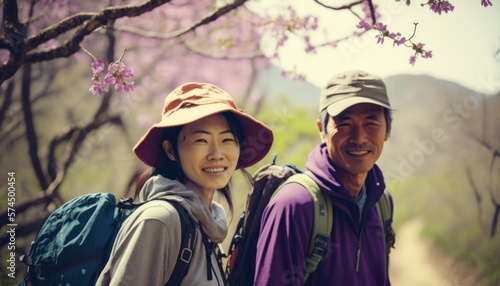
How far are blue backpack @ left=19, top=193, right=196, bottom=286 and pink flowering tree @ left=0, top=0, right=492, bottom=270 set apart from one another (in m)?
0.77

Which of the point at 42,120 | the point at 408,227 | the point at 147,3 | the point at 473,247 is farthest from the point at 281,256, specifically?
the point at 42,120

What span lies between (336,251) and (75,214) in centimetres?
134

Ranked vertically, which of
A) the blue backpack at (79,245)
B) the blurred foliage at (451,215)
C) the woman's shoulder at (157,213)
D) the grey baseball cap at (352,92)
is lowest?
the blue backpack at (79,245)

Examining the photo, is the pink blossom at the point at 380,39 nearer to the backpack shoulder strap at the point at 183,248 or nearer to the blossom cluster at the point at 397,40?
the blossom cluster at the point at 397,40

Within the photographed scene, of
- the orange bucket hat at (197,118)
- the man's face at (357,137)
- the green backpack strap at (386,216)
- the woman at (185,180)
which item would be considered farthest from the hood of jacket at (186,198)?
the green backpack strap at (386,216)

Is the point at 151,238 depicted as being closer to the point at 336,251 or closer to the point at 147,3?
the point at 336,251

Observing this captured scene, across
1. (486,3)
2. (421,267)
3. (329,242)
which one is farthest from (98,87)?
(421,267)

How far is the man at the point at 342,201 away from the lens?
2.07 meters

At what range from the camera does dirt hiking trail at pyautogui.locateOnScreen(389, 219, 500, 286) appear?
7.90 meters

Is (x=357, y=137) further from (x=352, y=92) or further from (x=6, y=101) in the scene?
(x=6, y=101)

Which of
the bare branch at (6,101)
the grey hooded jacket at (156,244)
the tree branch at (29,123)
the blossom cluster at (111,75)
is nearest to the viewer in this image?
the grey hooded jacket at (156,244)

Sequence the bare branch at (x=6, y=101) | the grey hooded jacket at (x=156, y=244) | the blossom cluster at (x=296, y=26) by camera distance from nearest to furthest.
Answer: the grey hooded jacket at (x=156, y=244)
the blossom cluster at (x=296, y=26)
the bare branch at (x=6, y=101)

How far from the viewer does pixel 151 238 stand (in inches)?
64.6

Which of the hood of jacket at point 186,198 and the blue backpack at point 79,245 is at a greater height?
the hood of jacket at point 186,198
